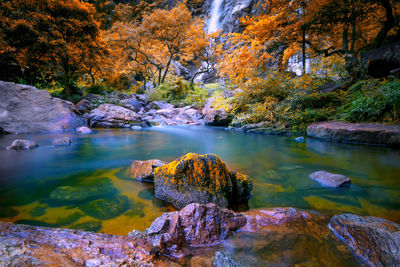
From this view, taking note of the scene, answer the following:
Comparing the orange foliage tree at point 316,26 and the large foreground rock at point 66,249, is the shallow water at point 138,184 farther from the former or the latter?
the orange foliage tree at point 316,26

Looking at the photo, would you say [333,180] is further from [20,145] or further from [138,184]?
[20,145]

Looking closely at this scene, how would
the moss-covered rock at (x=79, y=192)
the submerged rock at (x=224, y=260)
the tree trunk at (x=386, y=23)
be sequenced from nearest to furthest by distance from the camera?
the submerged rock at (x=224, y=260) → the moss-covered rock at (x=79, y=192) → the tree trunk at (x=386, y=23)

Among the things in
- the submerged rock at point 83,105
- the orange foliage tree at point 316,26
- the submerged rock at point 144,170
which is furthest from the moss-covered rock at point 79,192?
the orange foliage tree at point 316,26

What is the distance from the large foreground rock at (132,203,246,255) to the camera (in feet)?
4.15

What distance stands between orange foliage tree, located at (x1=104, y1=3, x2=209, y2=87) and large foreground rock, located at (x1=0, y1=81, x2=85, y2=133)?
914 centimetres

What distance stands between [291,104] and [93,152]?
794 centimetres

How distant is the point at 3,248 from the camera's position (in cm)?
83

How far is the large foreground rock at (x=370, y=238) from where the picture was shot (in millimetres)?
1124

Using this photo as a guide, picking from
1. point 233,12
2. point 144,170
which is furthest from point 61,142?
point 233,12

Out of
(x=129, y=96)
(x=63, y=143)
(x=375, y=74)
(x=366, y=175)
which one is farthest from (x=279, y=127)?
(x=129, y=96)

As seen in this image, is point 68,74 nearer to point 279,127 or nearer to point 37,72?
point 37,72

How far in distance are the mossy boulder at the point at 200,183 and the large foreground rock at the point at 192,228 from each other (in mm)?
Result: 413

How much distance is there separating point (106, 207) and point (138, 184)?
27.1 inches

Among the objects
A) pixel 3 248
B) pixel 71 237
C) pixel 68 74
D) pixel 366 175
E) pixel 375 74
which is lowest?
pixel 366 175
